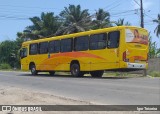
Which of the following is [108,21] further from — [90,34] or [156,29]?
[90,34]

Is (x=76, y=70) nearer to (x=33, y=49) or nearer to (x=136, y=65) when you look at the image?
(x=136, y=65)

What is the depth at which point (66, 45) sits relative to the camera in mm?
29312

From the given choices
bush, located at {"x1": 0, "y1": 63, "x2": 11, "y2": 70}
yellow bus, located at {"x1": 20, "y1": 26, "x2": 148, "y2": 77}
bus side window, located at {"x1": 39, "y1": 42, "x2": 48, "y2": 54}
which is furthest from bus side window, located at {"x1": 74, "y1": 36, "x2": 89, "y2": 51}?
bush, located at {"x1": 0, "y1": 63, "x2": 11, "y2": 70}

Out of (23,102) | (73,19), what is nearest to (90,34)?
(23,102)

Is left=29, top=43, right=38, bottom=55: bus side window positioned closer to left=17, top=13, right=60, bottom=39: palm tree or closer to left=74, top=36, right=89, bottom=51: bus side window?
left=74, top=36, right=89, bottom=51: bus side window

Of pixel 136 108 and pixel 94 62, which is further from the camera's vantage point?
pixel 94 62

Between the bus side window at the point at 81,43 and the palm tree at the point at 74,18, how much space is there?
29.3 m

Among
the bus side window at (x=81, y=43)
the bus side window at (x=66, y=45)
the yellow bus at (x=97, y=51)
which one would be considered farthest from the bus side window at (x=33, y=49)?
→ the bus side window at (x=81, y=43)

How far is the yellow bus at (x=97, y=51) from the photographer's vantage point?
24.3 m

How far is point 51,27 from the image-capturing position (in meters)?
60.2

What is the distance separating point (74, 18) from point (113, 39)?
35346 millimetres

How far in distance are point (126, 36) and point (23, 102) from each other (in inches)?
496

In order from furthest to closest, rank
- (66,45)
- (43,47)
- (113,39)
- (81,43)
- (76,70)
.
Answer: (43,47) → (66,45) → (76,70) → (81,43) → (113,39)

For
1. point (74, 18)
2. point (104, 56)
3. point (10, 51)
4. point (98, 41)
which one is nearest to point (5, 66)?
point (10, 51)
